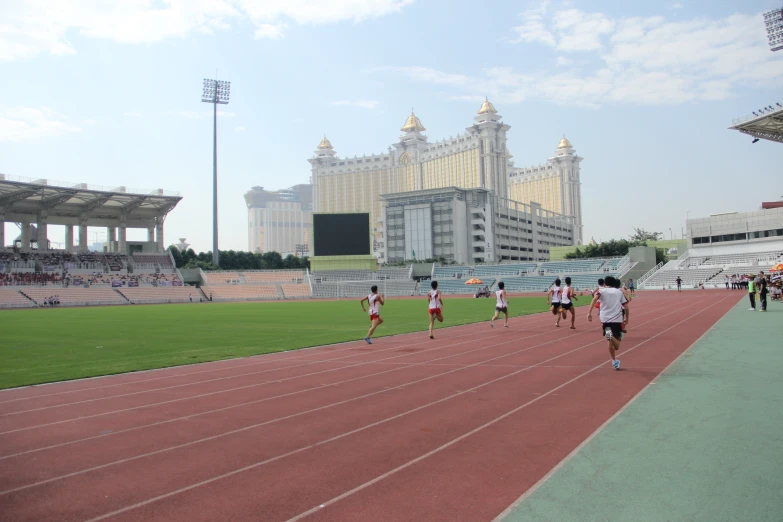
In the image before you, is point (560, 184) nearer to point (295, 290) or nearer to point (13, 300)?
point (295, 290)

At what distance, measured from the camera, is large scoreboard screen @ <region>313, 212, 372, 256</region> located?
75.2m

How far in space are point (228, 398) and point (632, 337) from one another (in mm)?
11127

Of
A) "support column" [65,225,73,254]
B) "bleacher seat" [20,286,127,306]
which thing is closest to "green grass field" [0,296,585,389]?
"bleacher seat" [20,286,127,306]

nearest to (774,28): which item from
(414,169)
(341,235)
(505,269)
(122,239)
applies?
(505,269)

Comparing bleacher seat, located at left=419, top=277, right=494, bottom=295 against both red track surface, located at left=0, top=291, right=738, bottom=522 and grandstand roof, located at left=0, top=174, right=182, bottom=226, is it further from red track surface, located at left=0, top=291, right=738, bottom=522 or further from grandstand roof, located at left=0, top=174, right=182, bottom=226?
red track surface, located at left=0, top=291, right=738, bottom=522

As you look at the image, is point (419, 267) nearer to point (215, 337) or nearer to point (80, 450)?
point (215, 337)

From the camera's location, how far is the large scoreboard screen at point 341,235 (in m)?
75.2

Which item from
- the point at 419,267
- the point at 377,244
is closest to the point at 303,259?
the point at 377,244

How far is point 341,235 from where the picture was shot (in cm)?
7575

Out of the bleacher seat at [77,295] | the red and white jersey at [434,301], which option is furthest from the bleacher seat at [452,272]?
the red and white jersey at [434,301]

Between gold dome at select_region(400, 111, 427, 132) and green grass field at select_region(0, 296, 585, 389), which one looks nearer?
green grass field at select_region(0, 296, 585, 389)

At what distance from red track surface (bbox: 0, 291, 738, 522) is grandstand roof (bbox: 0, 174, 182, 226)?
5854cm

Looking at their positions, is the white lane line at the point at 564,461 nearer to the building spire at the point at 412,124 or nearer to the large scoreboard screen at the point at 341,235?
the large scoreboard screen at the point at 341,235

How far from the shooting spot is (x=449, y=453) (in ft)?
18.1
